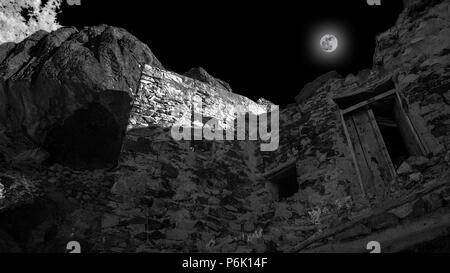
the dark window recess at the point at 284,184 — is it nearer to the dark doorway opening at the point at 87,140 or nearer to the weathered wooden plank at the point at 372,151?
the weathered wooden plank at the point at 372,151

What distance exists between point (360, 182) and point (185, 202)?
305 cm

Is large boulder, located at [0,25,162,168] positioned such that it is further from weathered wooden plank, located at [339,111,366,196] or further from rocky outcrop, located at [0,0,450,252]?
weathered wooden plank, located at [339,111,366,196]

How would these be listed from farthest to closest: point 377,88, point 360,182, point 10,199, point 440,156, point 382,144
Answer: point 10,199 < point 377,88 < point 382,144 < point 360,182 < point 440,156

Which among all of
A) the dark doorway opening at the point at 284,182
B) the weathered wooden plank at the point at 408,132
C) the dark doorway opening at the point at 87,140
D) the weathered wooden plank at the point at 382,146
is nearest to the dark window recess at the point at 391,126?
the weathered wooden plank at the point at 408,132

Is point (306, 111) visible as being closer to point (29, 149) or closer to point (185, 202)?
point (185, 202)

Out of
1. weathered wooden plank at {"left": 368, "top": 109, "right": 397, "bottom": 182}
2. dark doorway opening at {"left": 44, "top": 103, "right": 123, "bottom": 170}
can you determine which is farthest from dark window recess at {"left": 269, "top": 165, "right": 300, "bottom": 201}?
dark doorway opening at {"left": 44, "top": 103, "right": 123, "bottom": 170}

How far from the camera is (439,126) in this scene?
4.97 meters

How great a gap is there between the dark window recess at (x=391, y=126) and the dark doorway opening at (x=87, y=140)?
661 centimetres

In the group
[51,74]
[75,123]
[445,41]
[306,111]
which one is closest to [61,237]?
[75,123]

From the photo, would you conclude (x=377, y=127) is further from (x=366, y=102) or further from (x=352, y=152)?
(x=352, y=152)

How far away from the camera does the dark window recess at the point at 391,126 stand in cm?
608

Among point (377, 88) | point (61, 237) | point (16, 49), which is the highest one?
point (16, 49)

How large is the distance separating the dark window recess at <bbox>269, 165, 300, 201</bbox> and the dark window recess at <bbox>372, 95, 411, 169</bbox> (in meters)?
2.01

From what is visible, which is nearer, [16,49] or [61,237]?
[61,237]
